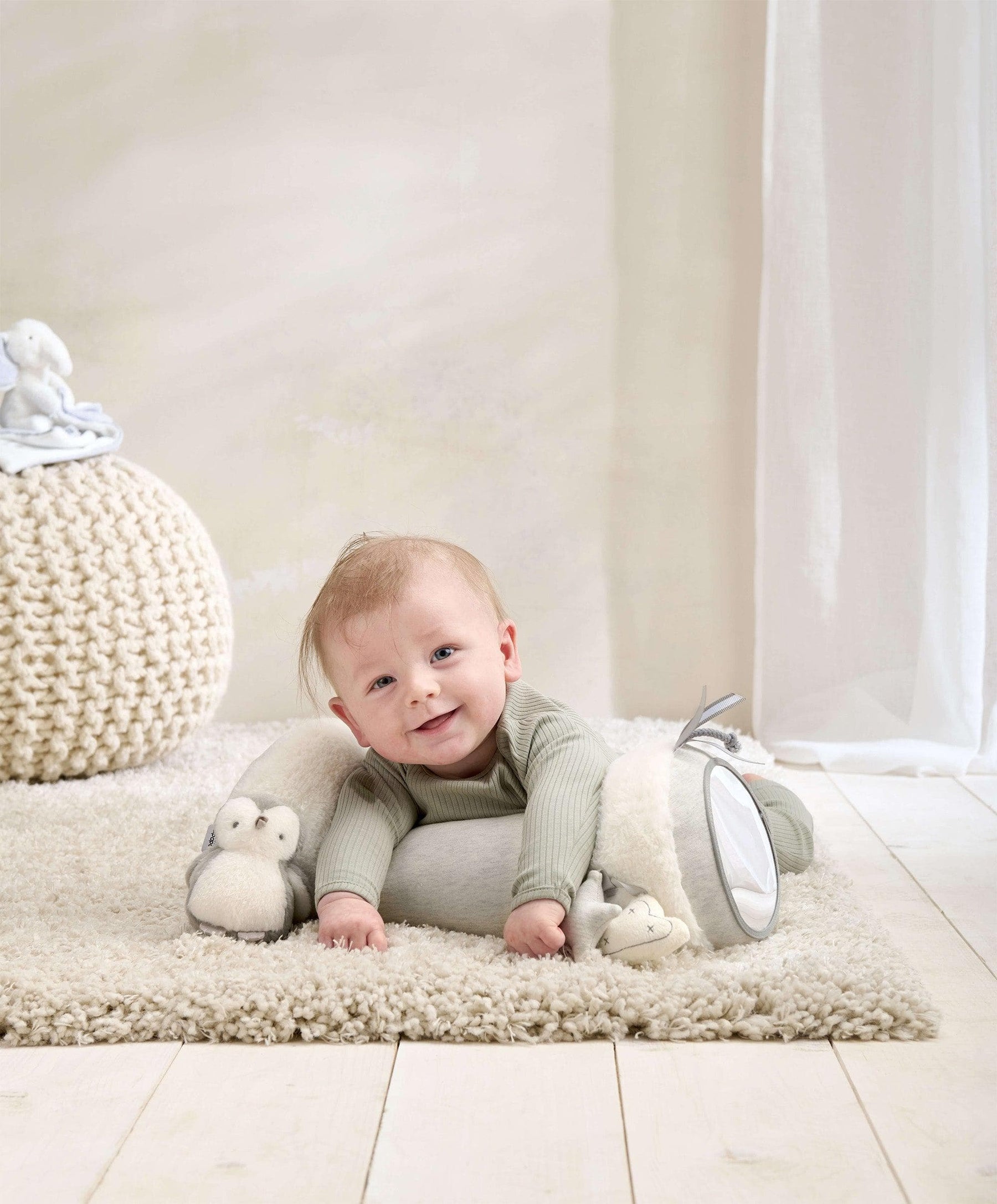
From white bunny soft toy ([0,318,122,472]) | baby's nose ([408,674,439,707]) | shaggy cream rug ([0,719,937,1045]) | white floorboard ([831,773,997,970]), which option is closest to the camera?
shaggy cream rug ([0,719,937,1045])

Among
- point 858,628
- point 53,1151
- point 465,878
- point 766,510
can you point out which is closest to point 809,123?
point 766,510

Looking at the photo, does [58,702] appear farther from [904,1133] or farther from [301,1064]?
[904,1133]

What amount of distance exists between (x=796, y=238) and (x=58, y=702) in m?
1.39

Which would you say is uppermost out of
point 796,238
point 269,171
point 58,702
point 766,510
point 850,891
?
point 269,171

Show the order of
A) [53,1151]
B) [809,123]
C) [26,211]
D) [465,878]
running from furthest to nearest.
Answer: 1. [26,211]
2. [809,123]
3. [465,878]
4. [53,1151]

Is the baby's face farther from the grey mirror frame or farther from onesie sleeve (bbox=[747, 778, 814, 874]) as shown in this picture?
onesie sleeve (bbox=[747, 778, 814, 874])

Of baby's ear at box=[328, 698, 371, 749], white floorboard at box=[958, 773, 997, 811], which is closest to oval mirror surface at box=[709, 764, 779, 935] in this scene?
baby's ear at box=[328, 698, 371, 749]

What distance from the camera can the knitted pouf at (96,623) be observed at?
1.66 metres

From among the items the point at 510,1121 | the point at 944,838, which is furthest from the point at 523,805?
the point at 944,838

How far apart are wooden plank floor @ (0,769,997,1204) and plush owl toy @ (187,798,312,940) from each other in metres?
0.18

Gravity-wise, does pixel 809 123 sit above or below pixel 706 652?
above

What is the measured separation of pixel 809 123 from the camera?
201 centimetres

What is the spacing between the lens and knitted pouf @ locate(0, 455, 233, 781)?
1656mm

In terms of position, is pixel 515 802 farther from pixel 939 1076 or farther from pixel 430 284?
pixel 430 284
